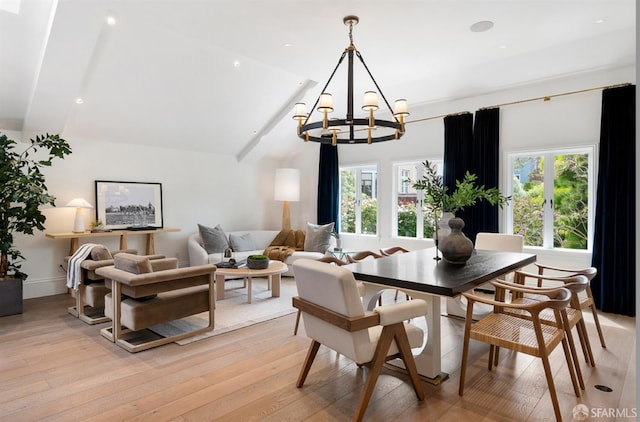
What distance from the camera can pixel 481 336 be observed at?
7.67ft

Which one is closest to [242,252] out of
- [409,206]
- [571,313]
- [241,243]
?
[241,243]

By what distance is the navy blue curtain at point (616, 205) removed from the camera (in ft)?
13.2

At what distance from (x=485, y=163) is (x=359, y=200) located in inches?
93.8

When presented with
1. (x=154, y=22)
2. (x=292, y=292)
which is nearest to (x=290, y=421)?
(x=292, y=292)

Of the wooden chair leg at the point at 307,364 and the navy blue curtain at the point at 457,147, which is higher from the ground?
the navy blue curtain at the point at 457,147

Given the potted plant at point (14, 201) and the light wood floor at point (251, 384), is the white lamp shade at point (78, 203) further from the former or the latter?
the light wood floor at point (251, 384)

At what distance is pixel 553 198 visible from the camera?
4.69 metres

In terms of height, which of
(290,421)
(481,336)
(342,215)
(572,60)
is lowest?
(290,421)

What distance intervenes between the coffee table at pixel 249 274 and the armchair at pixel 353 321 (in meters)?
2.10

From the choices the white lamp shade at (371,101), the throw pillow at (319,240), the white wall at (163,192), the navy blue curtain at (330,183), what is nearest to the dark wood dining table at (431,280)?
the white lamp shade at (371,101)

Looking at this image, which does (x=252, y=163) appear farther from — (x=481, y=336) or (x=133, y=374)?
(x=481, y=336)

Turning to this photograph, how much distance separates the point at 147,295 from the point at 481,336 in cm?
261

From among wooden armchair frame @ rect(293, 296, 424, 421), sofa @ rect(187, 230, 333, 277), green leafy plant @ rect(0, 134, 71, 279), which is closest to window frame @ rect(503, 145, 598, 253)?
sofa @ rect(187, 230, 333, 277)

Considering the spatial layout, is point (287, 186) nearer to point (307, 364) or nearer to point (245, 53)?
point (245, 53)
